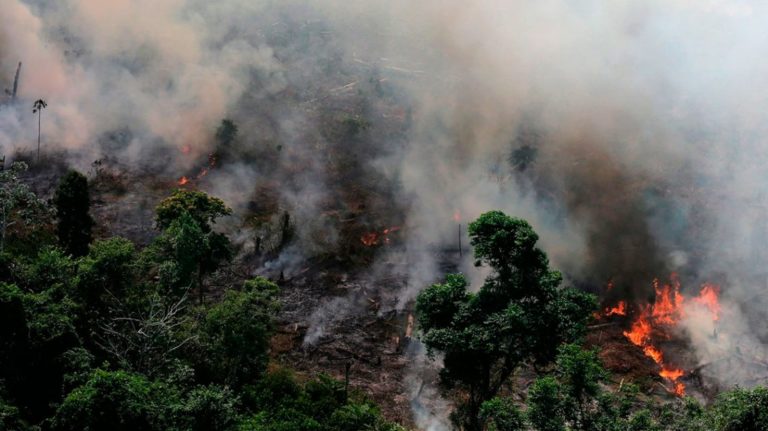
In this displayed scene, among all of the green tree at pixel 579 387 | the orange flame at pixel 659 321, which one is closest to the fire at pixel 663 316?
the orange flame at pixel 659 321

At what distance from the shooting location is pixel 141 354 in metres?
29.7

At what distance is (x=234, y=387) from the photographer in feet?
104

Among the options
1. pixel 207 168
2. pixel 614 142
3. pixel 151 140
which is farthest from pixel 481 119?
pixel 151 140

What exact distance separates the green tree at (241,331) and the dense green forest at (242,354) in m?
0.07

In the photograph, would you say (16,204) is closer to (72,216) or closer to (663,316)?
(72,216)

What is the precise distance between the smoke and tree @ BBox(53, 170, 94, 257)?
1410cm

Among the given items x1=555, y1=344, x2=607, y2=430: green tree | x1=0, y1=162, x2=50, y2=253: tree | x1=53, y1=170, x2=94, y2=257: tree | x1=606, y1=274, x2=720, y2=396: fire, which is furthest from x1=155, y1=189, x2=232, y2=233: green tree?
x1=606, y1=274, x2=720, y2=396: fire

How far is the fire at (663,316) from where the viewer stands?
43344 mm

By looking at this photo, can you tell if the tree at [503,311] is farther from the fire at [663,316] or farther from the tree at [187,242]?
the fire at [663,316]

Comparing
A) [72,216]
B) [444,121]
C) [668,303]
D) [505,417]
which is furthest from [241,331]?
[444,121]

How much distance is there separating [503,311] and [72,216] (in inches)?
1259

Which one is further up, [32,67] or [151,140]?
[32,67]

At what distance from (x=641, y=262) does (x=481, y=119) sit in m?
25.6

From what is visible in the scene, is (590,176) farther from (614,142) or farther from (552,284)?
(552,284)
